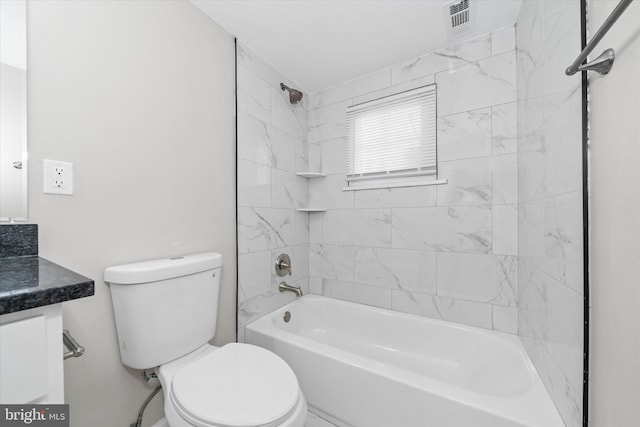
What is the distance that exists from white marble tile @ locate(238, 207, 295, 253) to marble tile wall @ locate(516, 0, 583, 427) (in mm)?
1486

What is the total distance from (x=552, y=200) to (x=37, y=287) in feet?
4.97

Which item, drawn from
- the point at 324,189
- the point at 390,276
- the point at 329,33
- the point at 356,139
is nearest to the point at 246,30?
the point at 329,33

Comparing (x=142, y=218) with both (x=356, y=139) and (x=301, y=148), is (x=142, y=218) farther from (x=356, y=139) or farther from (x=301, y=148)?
(x=356, y=139)

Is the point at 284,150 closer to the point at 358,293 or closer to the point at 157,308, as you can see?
the point at 358,293

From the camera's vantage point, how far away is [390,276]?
6.22 ft

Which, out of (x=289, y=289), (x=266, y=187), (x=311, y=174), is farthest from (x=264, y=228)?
(x=311, y=174)

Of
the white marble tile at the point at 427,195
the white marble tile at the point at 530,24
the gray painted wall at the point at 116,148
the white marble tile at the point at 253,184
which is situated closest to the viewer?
the gray painted wall at the point at 116,148

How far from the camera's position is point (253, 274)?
170 cm

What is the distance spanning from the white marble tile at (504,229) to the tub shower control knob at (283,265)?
1.37 metres

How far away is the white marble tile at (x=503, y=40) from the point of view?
5.03ft

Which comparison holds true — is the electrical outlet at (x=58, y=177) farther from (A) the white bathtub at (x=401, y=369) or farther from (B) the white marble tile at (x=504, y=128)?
(B) the white marble tile at (x=504, y=128)

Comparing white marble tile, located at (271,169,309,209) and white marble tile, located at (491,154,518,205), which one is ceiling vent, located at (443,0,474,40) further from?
white marble tile, located at (271,169,309,209)

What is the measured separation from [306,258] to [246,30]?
5.49 feet

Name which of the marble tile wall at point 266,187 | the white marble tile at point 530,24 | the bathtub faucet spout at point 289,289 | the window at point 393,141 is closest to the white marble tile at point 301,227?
the marble tile wall at point 266,187
